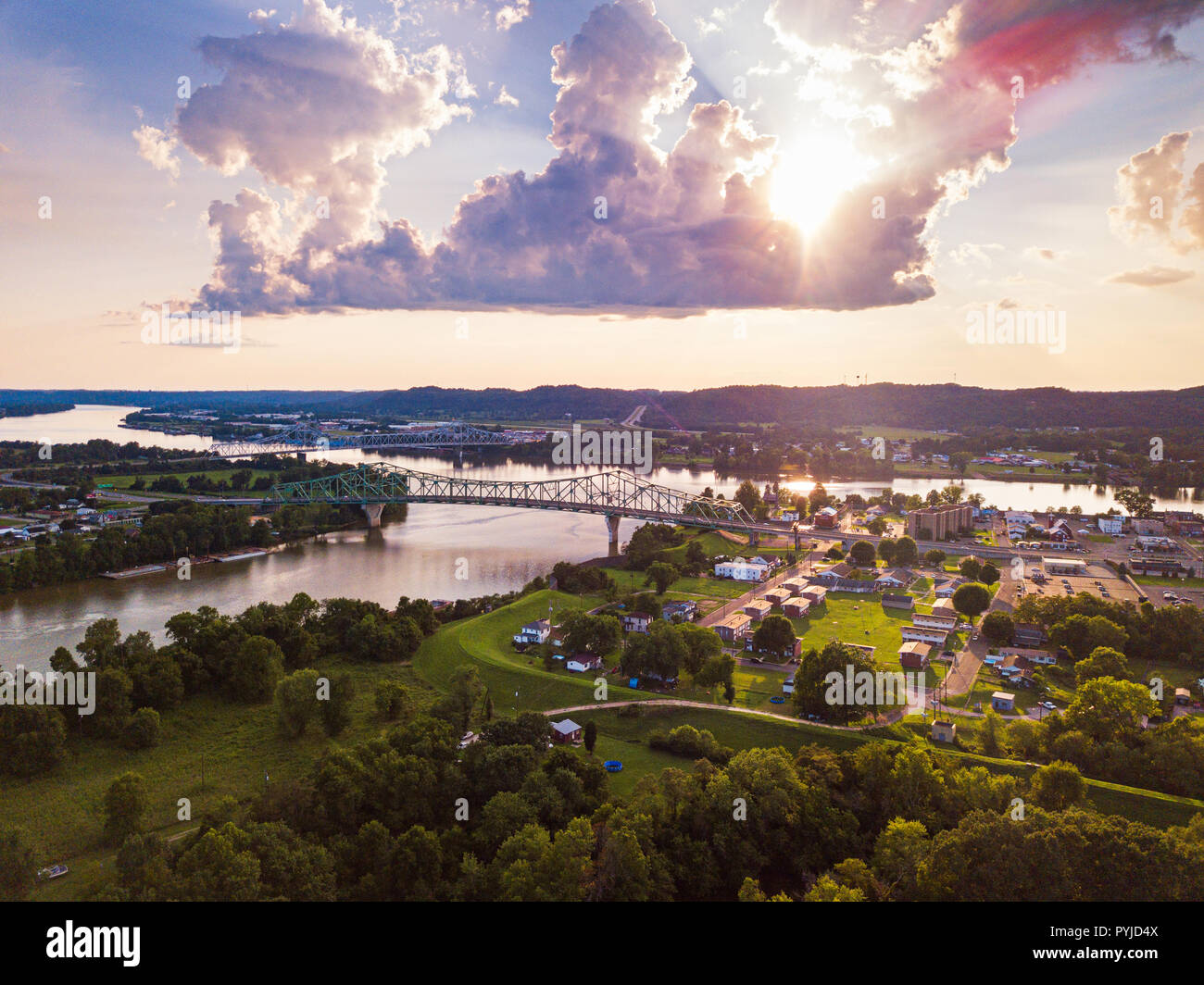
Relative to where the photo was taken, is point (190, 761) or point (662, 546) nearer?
point (190, 761)

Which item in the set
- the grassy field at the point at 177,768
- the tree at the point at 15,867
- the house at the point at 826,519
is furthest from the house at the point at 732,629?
the house at the point at 826,519

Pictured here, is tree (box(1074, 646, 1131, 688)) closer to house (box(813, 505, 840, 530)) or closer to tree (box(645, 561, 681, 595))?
tree (box(645, 561, 681, 595))

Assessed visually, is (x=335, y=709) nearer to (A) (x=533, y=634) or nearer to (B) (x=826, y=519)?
(A) (x=533, y=634)

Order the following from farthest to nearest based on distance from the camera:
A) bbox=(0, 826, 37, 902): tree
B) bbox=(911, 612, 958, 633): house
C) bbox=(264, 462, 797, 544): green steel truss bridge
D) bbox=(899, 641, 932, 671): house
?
bbox=(264, 462, 797, 544): green steel truss bridge → bbox=(911, 612, 958, 633): house → bbox=(899, 641, 932, 671): house → bbox=(0, 826, 37, 902): tree

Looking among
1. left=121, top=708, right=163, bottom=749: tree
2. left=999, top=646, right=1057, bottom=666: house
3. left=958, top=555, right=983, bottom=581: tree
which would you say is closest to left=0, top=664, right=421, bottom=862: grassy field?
left=121, top=708, right=163, bottom=749: tree
